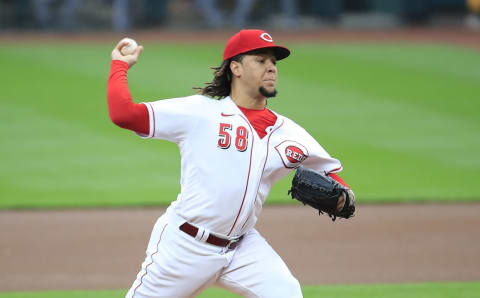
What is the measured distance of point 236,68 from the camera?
12.8 feet

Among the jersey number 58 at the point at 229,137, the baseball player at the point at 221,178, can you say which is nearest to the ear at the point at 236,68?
the baseball player at the point at 221,178

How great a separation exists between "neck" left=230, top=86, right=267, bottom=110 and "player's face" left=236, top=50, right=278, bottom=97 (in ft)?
0.14

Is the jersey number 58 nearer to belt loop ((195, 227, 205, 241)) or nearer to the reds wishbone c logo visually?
the reds wishbone c logo

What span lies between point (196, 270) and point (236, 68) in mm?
1017

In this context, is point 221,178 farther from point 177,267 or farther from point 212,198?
point 177,267

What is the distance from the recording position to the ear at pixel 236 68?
3.90 metres

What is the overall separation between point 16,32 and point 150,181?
13291 millimetres

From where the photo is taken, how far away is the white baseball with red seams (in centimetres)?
375

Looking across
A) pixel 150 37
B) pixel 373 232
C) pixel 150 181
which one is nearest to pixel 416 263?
pixel 373 232

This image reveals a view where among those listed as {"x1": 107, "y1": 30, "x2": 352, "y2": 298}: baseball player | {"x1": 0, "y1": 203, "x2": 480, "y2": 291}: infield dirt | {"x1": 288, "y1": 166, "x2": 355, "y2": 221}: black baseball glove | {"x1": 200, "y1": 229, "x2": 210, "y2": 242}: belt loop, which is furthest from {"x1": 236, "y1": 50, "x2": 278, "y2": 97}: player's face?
{"x1": 0, "y1": 203, "x2": 480, "y2": 291}: infield dirt

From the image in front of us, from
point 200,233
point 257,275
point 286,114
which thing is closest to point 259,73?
point 200,233

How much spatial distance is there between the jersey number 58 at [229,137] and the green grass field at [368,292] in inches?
82.5

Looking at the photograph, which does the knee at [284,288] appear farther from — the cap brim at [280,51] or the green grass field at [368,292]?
the green grass field at [368,292]

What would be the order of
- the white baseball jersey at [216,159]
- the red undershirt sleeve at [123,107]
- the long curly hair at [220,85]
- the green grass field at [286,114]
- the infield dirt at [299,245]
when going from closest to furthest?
1. the red undershirt sleeve at [123,107]
2. the white baseball jersey at [216,159]
3. the long curly hair at [220,85]
4. the infield dirt at [299,245]
5. the green grass field at [286,114]
